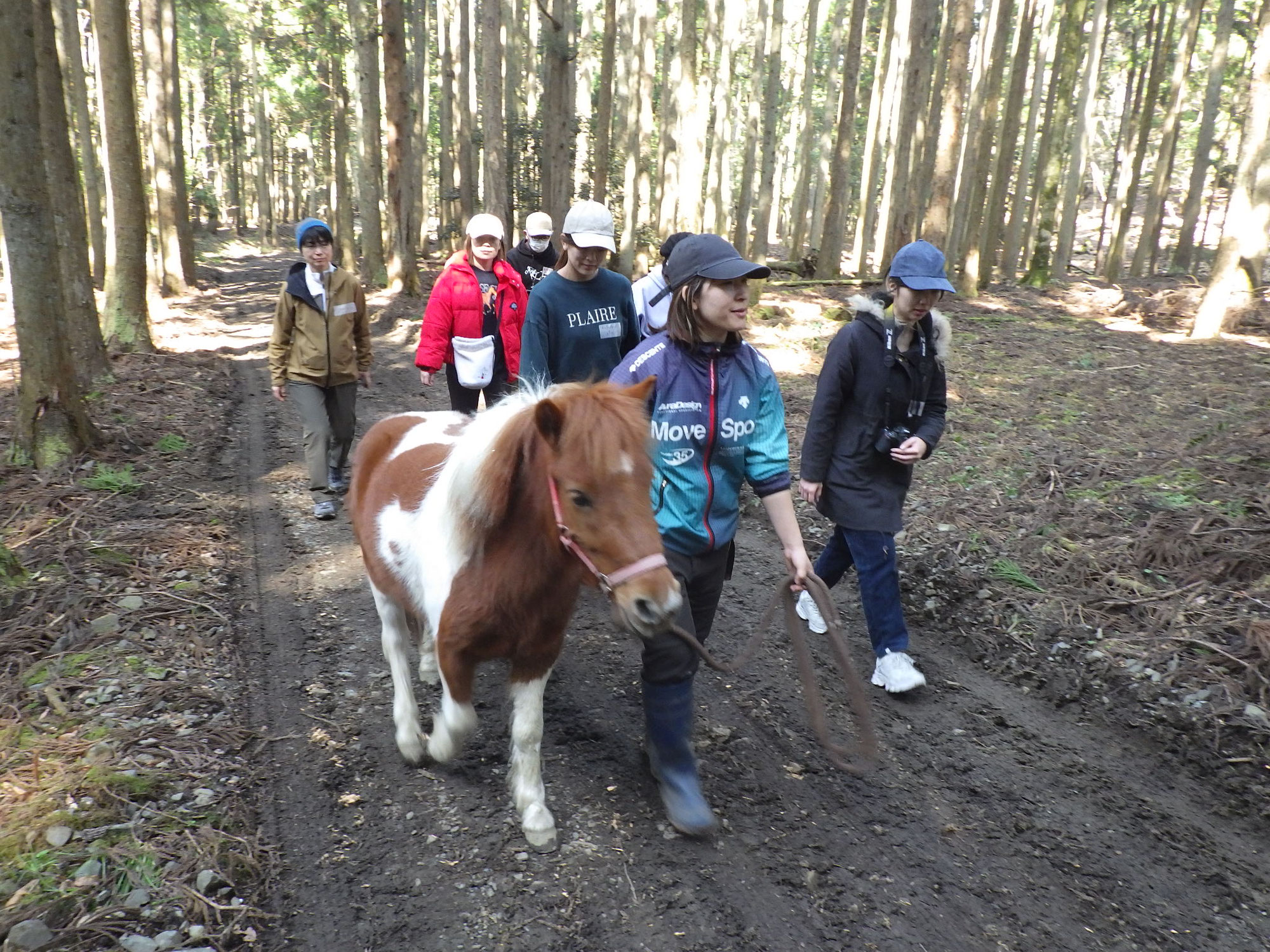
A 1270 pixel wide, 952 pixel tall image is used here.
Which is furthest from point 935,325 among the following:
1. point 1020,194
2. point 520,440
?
point 1020,194

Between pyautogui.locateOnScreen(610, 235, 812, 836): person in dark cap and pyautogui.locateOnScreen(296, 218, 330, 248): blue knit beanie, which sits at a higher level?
pyautogui.locateOnScreen(296, 218, 330, 248): blue knit beanie

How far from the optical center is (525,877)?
309 cm

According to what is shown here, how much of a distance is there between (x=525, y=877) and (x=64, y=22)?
1994 cm

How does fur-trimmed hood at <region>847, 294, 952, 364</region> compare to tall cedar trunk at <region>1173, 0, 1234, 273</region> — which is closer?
fur-trimmed hood at <region>847, 294, 952, 364</region>

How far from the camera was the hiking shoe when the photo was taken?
17.6 feet

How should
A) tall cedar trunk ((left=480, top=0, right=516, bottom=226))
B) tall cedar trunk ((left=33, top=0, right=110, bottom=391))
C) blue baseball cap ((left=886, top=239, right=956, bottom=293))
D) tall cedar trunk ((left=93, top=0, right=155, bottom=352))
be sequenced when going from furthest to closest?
tall cedar trunk ((left=480, top=0, right=516, bottom=226))
tall cedar trunk ((left=93, top=0, right=155, bottom=352))
tall cedar trunk ((left=33, top=0, right=110, bottom=391))
blue baseball cap ((left=886, top=239, right=956, bottom=293))

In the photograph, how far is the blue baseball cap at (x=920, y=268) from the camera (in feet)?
13.4

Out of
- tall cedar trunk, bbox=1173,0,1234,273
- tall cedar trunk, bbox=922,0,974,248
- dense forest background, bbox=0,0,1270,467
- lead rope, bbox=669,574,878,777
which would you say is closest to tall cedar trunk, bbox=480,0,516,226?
dense forest background, bbox=0,0,1270,467

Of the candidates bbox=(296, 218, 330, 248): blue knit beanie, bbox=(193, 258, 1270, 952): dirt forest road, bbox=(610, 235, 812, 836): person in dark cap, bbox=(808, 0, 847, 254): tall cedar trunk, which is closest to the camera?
bbox=(193, 258, 1270, 952): dirt forest road

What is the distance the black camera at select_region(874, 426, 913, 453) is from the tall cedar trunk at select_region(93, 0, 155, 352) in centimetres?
1176

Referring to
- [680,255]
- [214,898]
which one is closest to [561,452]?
[680,255]

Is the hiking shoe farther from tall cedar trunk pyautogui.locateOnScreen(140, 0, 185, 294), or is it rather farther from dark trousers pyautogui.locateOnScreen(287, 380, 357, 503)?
tall cedar trunk pyautogui.locateOnScreen(140, 0, 185, 294)

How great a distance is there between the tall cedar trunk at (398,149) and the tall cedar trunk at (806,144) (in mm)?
12844

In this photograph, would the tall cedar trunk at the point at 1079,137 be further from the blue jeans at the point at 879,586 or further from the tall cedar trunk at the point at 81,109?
the tall cedar trunk at the point at 81,109
